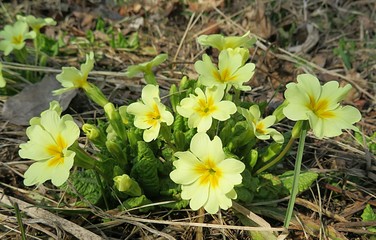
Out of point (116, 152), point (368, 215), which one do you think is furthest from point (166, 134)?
point (368, 215)

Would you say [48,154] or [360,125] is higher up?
[48,154]

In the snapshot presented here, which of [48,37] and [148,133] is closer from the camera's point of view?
[148,133]

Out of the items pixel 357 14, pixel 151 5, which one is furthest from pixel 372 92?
pixel 151 5

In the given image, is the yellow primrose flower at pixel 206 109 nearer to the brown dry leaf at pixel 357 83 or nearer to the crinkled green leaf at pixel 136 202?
the crinkled green leaf at pixel 136 202

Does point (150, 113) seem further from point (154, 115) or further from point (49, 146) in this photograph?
point (49, 146)

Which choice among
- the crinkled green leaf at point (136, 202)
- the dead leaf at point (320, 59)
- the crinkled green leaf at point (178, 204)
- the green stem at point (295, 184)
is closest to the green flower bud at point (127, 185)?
the crinkled green leaf at point (136, 202)

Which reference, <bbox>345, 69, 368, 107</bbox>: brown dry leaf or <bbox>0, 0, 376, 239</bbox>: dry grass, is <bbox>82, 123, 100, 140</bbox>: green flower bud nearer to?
<bbox>0, 0, 376, 239</bbox>: dry grass

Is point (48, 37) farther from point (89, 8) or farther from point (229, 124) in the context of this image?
point (229, 124)
